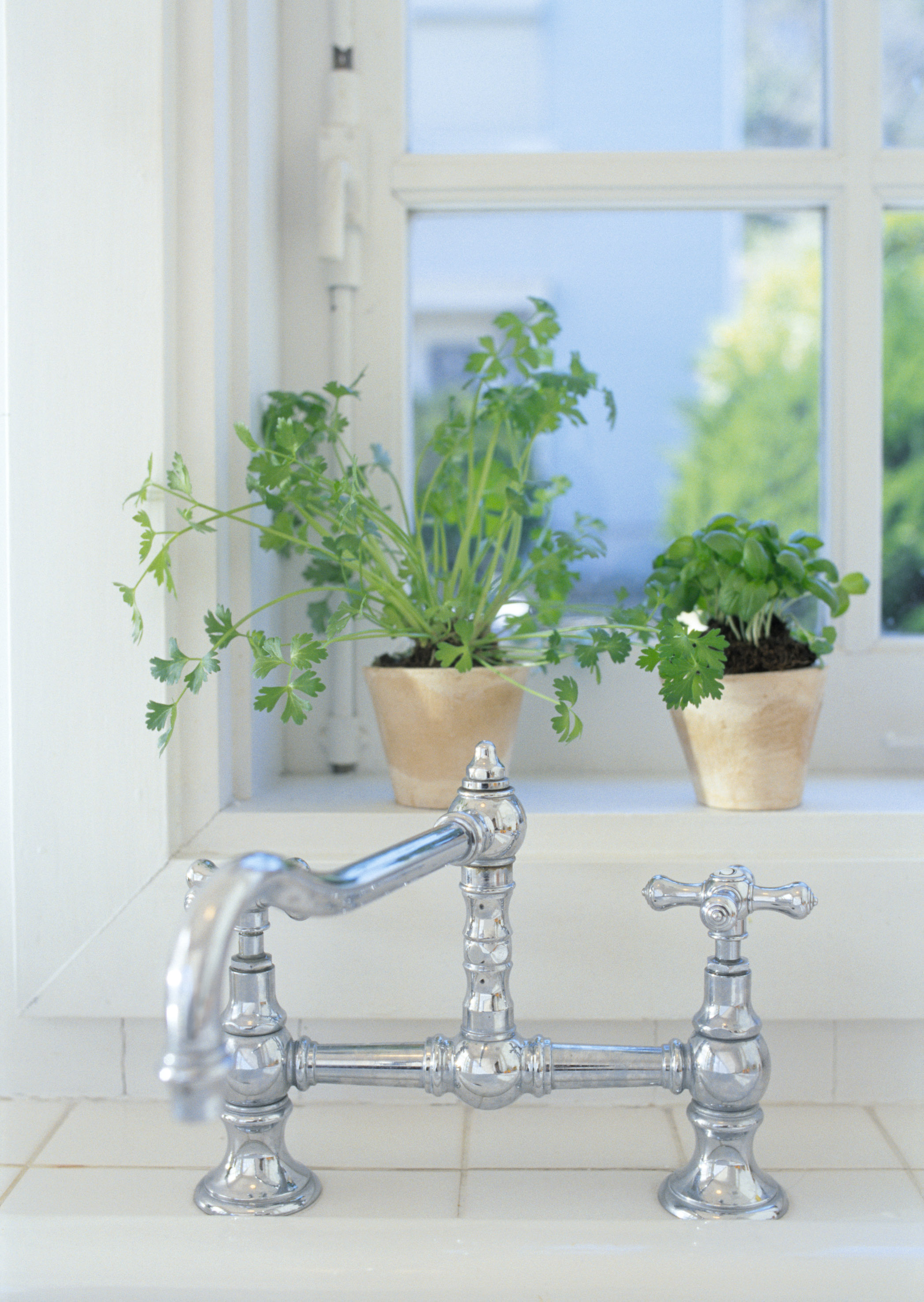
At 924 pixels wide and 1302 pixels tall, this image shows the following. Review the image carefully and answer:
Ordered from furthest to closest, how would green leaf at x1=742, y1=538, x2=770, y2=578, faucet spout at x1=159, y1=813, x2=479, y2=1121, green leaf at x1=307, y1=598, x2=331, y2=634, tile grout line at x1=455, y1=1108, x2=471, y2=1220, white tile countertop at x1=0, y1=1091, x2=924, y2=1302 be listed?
green leaf at x1=307, y1=598, x2=331, y2=634 → green leaf at x1=742, y1=538, x2=770, y2=578 → tile grout line at x1=455, y1=1108, x2=471, y2=1220 → white tile countertop at x1=0, y1=1091, x2=924, y2=1302 → faucet spout at x1=159, y1=813, x2=479, y2=1121

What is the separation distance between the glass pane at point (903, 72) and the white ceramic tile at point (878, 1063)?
850mm

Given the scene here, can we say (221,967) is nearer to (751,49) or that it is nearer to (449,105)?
(449,105)

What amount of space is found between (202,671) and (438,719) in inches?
7.6

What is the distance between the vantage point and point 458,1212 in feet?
2.47

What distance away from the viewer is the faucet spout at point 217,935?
1.50ft

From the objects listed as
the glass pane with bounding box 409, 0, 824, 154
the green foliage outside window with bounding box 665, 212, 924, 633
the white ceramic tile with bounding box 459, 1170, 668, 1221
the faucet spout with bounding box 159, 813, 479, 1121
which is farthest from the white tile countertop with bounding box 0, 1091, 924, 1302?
the glass pane with bounding box 409, 0, 824, 154

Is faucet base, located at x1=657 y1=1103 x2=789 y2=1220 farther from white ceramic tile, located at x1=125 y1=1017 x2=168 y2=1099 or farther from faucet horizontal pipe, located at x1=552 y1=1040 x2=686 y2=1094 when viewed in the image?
white ceramic tile, located at x1=125 y1=1017 x2=168 y2=1099

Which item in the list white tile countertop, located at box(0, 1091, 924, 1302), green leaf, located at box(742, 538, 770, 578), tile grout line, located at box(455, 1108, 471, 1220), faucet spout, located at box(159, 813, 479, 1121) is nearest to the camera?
faucet spout, located at box(159, 813, 479, 1121)

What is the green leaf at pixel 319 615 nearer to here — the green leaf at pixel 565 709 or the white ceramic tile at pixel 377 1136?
the green leaf at pixel 565 709

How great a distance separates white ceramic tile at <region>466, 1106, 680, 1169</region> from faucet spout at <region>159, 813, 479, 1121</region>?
0.34 metres

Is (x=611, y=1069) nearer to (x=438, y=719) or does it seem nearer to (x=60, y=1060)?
(x=438, y=719)

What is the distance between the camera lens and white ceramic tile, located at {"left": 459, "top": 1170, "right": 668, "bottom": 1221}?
2.46ft

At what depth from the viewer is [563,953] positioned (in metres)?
0.85

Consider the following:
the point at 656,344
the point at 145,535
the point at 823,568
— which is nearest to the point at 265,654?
the point at 145,535
